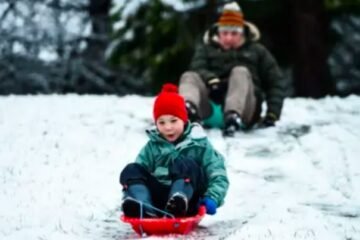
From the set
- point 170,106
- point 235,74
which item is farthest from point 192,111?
point 170,106

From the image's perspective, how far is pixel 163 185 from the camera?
18.3 feet

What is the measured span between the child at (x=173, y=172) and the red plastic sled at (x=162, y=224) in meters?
0.07

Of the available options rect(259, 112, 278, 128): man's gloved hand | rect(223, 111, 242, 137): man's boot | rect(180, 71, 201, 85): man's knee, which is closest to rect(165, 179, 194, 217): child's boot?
rect(223, 111, 242, 137): man's boot

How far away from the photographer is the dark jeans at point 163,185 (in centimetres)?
550

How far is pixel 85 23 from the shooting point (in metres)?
18.9

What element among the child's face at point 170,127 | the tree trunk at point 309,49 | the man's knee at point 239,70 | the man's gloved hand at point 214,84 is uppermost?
the child's face at point 170,127

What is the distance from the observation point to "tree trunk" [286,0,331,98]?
14.3 m

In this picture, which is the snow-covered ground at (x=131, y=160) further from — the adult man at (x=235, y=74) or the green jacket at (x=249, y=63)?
the green jacket at (x=249, y=63)

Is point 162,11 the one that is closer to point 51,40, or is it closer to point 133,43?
point 133,43

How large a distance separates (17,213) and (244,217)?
160 centimetres

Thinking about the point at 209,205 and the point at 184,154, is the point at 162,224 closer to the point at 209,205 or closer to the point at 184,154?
the point at 209,205

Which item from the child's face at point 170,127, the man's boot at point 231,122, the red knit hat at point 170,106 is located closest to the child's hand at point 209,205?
the child's face at point 170,127

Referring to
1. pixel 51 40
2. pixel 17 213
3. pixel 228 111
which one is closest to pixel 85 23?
pixel 51 40

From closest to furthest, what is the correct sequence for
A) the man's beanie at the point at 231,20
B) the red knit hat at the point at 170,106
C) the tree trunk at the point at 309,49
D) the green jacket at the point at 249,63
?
the red knit hat at the point at 170,106 → the man's beanie at the point at 231,20 → the green jacket at the point at 249,63 → the tree trunk at the point at 309,49
